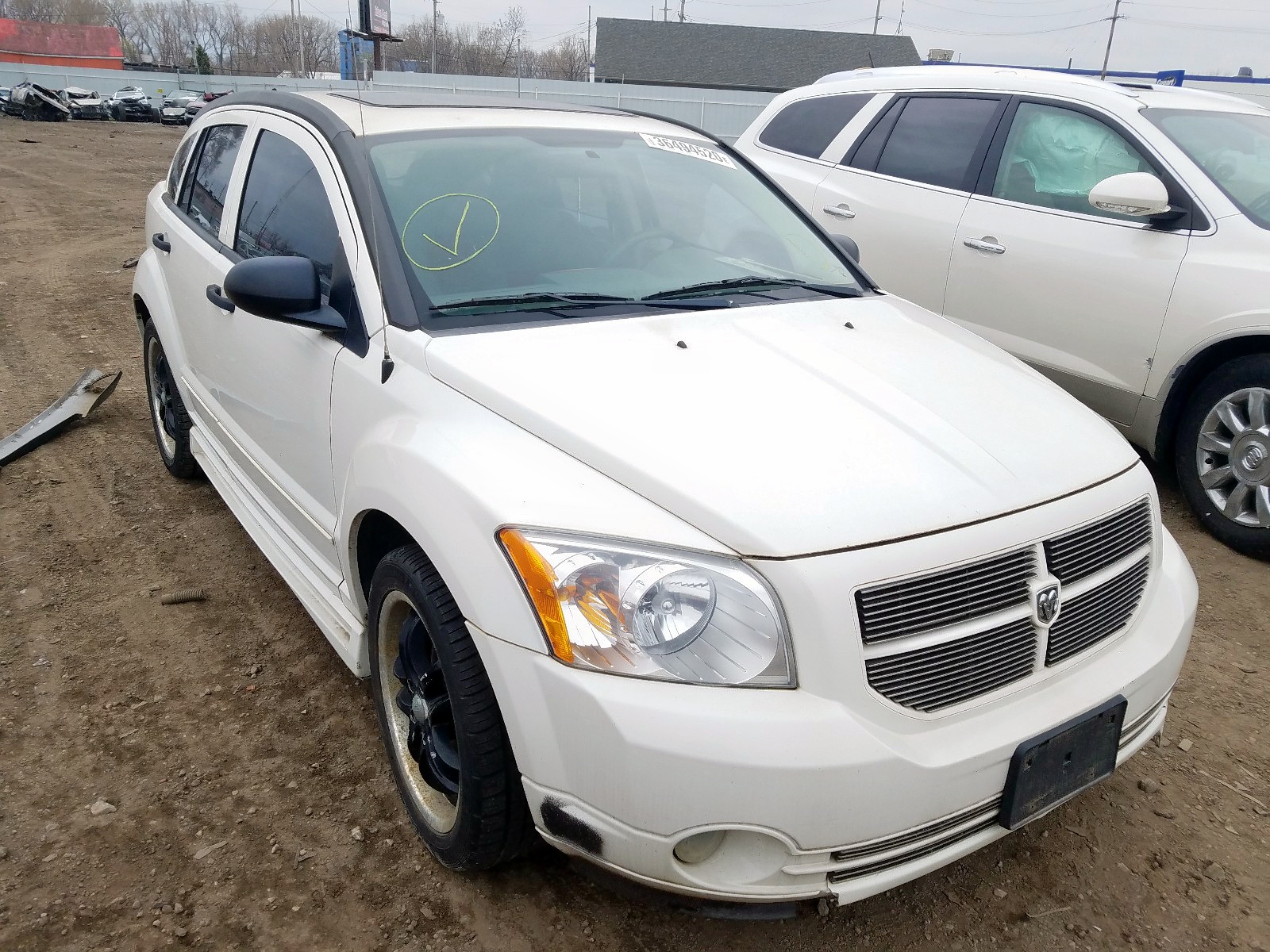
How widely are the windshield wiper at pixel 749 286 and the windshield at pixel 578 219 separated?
17 millimetres

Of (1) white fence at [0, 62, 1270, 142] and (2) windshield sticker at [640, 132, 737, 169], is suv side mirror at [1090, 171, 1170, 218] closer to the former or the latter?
(2) windshield sticker at [640, 132, 737, 169]

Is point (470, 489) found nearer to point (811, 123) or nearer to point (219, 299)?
point (219, 299)

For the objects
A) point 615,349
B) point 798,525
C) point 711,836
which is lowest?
point 711,836

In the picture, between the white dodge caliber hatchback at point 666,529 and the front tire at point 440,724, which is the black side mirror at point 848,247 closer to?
the white dodge caliber hatchback at point 666,529

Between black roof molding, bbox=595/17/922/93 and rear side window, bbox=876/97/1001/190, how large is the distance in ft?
155

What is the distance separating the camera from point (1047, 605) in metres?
1.97

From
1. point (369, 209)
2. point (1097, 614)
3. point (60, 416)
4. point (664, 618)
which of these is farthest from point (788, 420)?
point (60, 416)

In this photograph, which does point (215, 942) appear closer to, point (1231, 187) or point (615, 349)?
point (615, 349)

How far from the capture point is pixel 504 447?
81.6 inches

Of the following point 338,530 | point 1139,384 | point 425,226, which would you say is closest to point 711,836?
point 338,530

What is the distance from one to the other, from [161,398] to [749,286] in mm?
3226

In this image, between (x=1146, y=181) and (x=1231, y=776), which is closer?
(x=1231, y=776)

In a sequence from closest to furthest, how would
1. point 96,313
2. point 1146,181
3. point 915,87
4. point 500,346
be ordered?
1. point 500,346
2. point 1146,181
3. point 915,87
4. point 96,313

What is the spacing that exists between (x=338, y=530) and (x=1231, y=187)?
13.6 ft
